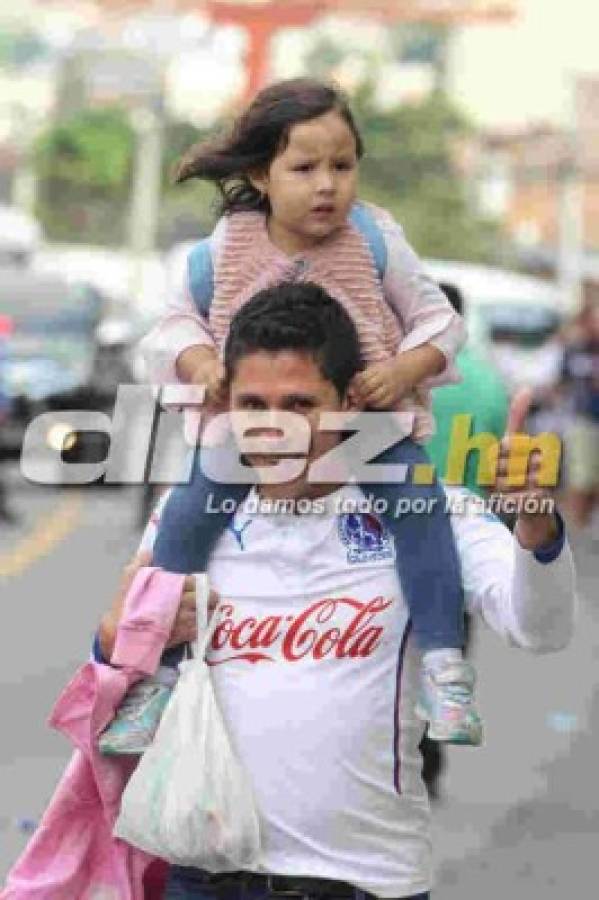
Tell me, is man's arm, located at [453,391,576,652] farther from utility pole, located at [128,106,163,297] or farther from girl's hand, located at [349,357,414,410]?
utility pole, located at [128,106,163,297]

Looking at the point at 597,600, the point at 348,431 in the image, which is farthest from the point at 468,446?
the point at 597,600

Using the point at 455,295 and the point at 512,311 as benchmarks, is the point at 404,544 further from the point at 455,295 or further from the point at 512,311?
the point at 512,311

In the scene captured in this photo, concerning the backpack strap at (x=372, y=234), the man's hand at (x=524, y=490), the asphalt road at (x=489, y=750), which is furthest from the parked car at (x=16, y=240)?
the man's hand at (x=524, y=490)

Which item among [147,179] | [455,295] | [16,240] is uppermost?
[147,179]

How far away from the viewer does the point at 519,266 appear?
94.9 metres

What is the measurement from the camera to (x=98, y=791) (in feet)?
15.4

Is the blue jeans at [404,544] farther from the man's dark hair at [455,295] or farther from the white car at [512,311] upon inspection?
the white car at [512,311]

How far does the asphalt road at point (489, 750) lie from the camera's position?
28.2 ft

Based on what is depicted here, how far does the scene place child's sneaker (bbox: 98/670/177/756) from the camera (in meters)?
4.61

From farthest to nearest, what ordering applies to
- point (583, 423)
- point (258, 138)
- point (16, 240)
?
point (16, 240) < point (583, 423) < point (258, 138)

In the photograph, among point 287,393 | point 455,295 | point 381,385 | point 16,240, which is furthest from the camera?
point 16,240

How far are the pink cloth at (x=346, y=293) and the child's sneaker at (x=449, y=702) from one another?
1.56 feet

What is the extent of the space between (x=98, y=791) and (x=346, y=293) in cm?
96

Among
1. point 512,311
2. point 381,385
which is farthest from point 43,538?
point 512,311
